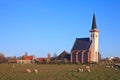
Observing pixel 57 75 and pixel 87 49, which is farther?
pixel 87 49

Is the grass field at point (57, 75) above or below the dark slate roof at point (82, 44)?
below

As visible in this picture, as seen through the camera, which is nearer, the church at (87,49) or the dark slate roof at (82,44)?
the church at (87,49)

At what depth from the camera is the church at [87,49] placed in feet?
373

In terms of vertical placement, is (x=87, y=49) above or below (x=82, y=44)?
below

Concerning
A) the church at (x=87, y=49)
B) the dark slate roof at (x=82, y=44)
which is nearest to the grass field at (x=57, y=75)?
the church at (x=87, y=49)

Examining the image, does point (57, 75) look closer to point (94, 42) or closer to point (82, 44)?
point (94, 42)

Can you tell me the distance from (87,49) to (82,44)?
16.9 ft

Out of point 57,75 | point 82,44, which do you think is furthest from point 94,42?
point 57,75

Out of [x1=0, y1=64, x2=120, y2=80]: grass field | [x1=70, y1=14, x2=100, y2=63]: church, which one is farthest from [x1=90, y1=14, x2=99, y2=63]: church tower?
[x1=0, y1=64, x2=120, y2=80]: grass field

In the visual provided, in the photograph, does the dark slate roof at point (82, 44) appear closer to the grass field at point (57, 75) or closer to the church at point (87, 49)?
the church at point (87, 49)

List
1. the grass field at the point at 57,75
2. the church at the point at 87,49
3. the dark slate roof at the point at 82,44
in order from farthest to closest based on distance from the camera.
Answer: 1. the dark slate roof at the point at 82,44
2. the church at the point at 87,49
3. the grass field at the point at 57,75

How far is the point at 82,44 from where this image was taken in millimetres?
119125

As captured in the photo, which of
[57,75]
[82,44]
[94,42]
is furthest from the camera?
[82,44]

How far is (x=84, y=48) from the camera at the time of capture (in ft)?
384
